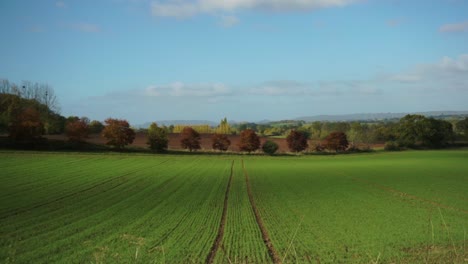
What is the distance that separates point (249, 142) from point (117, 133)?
3556 centimetres

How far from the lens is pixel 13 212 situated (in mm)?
22266

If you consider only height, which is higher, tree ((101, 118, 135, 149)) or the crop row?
tree ((101, 118, 135, 149))

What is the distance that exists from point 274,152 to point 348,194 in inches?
2755

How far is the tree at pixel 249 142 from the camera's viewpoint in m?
101

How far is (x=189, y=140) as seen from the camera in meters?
99.7

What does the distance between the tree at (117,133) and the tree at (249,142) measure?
30.4 meters

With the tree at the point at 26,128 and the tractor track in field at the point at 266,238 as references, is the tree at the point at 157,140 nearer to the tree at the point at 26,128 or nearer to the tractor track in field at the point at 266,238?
the tree at the point at 26,128

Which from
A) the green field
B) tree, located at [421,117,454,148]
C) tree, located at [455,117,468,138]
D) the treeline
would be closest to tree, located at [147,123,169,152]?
the treeline

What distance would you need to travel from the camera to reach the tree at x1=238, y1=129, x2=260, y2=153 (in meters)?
101

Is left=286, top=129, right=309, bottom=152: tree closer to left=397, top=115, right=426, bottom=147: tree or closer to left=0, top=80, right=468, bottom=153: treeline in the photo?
left=0, top=80, right=468, bottom=153: treeline

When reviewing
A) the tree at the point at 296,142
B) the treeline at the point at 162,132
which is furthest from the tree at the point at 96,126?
the tree at the point at 296,142

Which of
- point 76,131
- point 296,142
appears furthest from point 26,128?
point 296,142

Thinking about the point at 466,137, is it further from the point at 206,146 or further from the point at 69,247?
the point at 69,247

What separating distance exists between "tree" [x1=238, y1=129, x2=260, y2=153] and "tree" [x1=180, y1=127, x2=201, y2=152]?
487 inches
